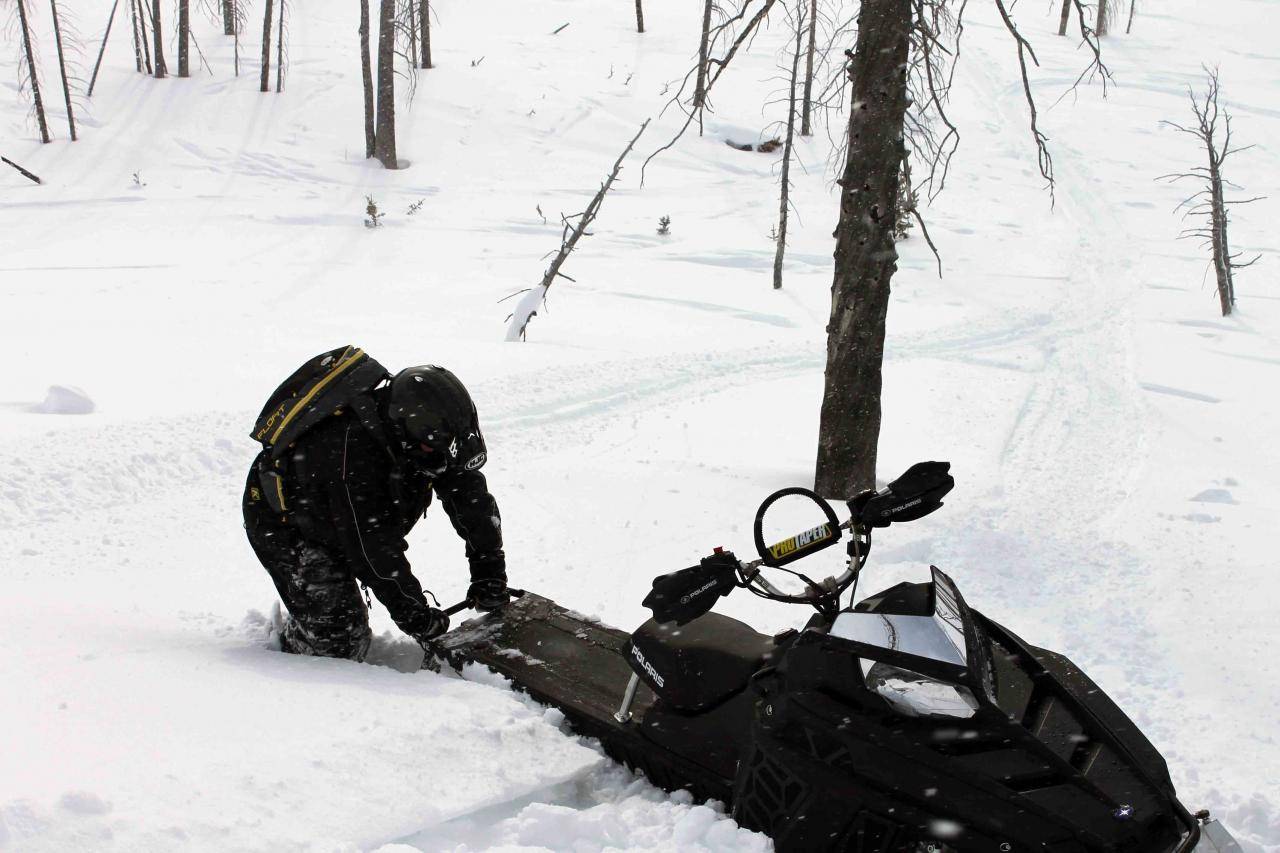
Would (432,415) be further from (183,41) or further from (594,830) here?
(183,41)

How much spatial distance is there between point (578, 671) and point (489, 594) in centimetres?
63

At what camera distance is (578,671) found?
12.0ft

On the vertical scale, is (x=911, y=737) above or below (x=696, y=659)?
above

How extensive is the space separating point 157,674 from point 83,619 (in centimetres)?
104

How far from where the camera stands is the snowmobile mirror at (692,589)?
257 cm

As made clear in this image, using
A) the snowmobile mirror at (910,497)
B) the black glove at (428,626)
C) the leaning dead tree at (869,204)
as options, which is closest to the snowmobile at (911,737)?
the snowmobile mirror at (910,497)

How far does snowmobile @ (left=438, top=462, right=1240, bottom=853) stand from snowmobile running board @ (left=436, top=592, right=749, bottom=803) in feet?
0.09

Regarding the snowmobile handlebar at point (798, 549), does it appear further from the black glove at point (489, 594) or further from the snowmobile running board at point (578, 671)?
the black glove at point (489, 594)

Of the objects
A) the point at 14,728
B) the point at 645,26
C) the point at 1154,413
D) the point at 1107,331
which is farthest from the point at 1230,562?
the point at 645,26

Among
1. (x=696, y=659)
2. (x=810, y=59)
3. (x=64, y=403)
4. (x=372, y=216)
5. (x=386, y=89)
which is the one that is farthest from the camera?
(x=386, y=89)

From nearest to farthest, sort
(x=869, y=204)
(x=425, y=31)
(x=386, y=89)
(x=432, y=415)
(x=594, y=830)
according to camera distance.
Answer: (x=594, y=830) → (x=432, y=415) → (x=869, y=204) → (x=386, y=89) → (x=425, y=31)

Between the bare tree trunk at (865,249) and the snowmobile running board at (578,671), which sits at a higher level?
the bare tree trunk at (865,249)

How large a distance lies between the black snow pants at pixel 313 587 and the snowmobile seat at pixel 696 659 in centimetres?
138

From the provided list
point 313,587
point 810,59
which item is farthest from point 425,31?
point 313,587
